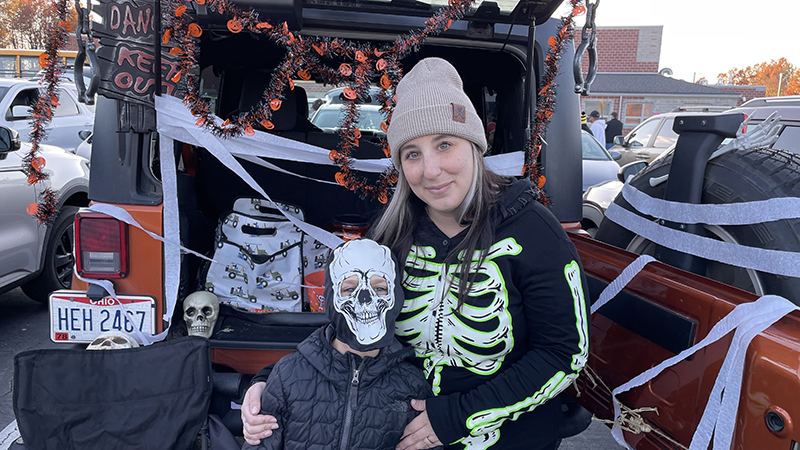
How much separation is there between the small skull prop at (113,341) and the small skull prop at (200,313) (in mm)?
262

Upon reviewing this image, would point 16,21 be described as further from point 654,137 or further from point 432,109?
point 432,109

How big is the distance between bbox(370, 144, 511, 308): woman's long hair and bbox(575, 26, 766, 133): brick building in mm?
28005

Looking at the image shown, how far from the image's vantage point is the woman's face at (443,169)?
5.30ft

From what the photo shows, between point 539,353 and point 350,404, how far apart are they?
1.94 ft

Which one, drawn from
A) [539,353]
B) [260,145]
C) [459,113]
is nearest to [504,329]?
[539,353]

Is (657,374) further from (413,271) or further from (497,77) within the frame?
(497,77)

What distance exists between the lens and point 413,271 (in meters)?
1.74

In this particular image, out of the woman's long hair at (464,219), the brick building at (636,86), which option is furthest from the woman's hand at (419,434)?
the brick building at (636,86)

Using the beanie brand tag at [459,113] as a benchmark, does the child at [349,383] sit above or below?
below

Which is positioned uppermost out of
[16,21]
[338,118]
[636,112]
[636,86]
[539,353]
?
[16,21]

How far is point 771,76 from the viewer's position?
60.4m

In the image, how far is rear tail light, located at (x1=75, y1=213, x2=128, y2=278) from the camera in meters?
2.20

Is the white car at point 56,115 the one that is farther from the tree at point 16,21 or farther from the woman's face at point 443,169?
the tree at point 16,21

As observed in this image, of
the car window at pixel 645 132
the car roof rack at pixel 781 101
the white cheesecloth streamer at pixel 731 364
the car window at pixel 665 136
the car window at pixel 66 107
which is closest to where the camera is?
the white cheesecloth streamer at pixel 731 364
